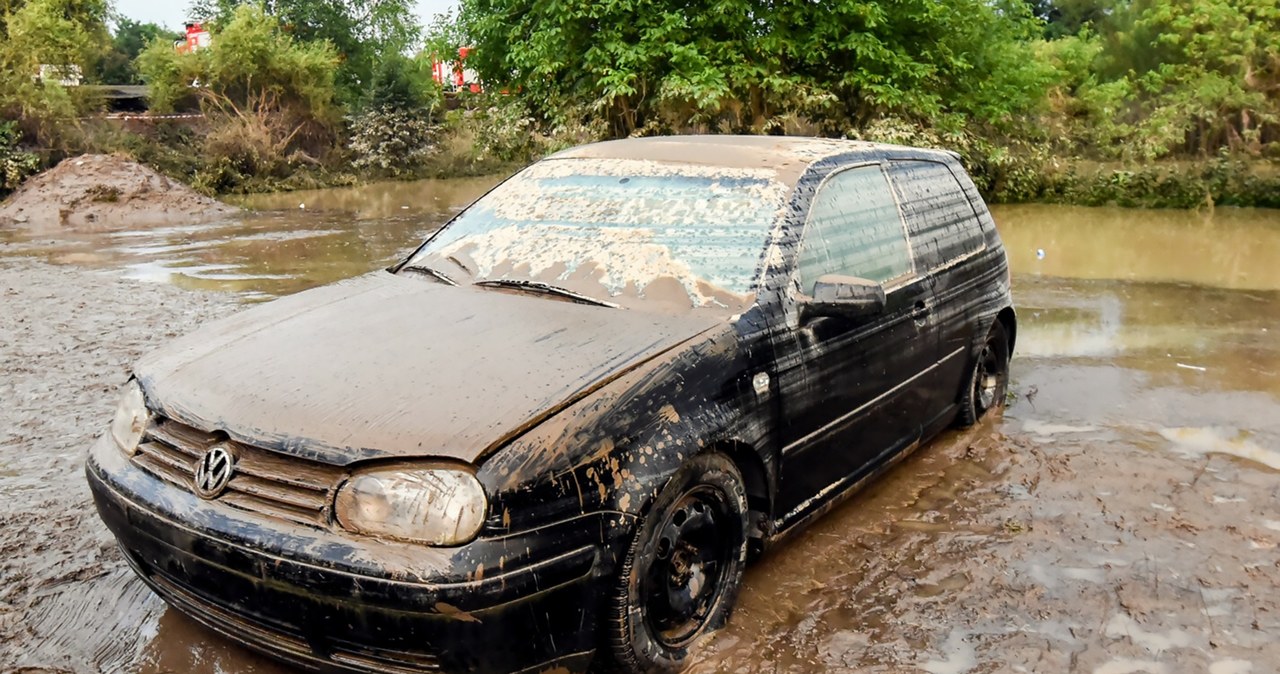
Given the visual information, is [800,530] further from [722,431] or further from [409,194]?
[409,194]

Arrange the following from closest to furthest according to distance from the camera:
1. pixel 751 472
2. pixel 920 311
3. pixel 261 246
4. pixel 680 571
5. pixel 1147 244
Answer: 1. pixel 680 571
2. pixel 751 472
3. pixel 920 311
4. pixel 1147 244
5. pixel 261 246

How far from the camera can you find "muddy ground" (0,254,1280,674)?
10.3ft

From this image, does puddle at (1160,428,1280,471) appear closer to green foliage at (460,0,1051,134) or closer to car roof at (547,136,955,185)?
car roof at (547,136,955,185)

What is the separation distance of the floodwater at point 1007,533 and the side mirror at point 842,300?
1.02m

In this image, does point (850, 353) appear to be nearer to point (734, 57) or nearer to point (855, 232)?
point (855, 232)

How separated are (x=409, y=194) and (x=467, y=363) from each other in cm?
2347

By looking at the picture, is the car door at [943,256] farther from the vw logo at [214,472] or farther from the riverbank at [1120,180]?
the riverbank at [1120,180]

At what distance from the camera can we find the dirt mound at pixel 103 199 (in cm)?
1803

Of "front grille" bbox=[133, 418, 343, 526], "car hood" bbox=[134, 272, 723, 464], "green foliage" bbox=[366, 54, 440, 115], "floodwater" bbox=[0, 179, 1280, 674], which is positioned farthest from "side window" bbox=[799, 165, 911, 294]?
"green foliage" bbox=[366, 54, 440, 115]

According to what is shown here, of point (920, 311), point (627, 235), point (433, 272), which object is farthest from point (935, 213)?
point (433, 272)

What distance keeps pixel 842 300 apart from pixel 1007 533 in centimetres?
141

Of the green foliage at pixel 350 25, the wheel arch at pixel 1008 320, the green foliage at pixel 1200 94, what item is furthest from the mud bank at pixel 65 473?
the green foliage at pixel 350 25

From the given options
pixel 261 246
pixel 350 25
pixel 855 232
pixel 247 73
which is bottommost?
pixel 261 246

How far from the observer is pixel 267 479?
259 centimetres
